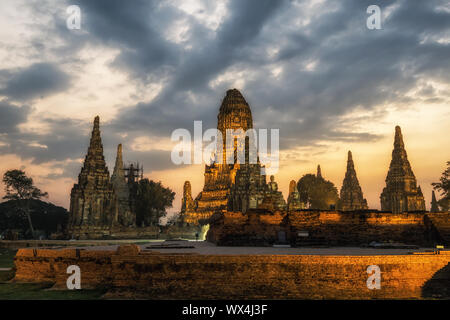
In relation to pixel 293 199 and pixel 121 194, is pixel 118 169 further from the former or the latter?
pixel 293 199

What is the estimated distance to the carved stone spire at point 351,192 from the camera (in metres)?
92.2

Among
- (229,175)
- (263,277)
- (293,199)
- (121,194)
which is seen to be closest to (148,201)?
(121,194)

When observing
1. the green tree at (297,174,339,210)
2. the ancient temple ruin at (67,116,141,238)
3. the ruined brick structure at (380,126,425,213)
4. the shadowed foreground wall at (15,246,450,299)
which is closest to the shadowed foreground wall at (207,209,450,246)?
the shadowed foreground wall at (15,246,450,299)

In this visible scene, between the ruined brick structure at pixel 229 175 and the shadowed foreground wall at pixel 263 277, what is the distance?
2322 inches

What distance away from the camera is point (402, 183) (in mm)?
71125

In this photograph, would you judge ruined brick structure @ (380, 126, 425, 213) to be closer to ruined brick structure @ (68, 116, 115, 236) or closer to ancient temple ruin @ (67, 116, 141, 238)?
ancient temple ruin @ (67, 116, 141, 238)

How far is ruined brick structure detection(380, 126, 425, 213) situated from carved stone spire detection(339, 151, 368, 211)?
19.7 meters

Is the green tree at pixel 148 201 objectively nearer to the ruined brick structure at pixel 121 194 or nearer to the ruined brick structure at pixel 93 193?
the ruined brick structure at pixel 121 194

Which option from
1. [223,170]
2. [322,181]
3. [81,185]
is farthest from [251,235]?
[322,181]

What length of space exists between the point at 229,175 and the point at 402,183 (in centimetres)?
3676

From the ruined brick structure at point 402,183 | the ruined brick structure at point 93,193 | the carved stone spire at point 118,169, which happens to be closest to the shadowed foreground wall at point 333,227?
the ruined brick structure at point 93,193

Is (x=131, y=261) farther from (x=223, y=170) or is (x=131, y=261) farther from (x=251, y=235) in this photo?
(x=223, y=170)

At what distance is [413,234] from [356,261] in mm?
10478

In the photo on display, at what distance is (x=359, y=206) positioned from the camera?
9194cm
